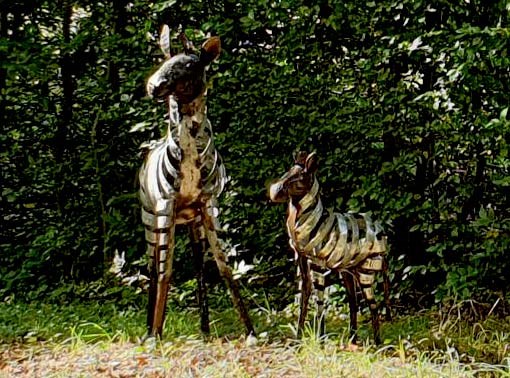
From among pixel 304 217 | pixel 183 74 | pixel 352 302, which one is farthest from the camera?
pixel 352 302

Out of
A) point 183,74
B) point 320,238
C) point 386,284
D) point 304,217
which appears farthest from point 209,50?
point 386,284

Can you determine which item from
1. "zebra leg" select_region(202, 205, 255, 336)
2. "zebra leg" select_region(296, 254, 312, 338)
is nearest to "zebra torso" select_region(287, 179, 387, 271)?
"zebra leg" select_region(296, 254, 312, 338)

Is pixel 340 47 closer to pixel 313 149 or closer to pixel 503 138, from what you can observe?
pixel 313 149

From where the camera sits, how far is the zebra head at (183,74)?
312 cm

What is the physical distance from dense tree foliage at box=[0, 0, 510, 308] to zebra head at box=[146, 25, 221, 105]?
122 centimetres

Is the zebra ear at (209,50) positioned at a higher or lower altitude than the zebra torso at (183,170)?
higher

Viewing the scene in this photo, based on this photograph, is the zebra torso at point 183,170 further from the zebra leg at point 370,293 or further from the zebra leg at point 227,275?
the zebra leg at point 370,293

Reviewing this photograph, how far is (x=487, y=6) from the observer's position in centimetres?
407

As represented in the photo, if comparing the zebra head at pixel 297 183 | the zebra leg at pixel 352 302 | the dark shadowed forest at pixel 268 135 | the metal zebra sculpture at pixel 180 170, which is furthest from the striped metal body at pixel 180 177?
the dark shadowed forest at pixel 268 135

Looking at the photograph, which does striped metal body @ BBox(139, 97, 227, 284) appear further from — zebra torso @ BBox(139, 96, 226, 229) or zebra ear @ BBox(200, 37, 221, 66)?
→ zebra ear @ BBox(200, 37, 221, 66)

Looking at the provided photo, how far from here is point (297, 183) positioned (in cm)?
334

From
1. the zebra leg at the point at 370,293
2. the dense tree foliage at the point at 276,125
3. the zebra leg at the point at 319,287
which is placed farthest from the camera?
the dense tree foliage at the point at 276,125

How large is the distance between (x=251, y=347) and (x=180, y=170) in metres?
0.90

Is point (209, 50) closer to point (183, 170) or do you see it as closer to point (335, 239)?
point (183, 170)
